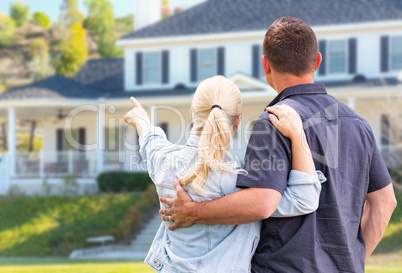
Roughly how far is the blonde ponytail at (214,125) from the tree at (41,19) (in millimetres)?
78997

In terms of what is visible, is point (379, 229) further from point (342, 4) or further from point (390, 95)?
point (342, 4)

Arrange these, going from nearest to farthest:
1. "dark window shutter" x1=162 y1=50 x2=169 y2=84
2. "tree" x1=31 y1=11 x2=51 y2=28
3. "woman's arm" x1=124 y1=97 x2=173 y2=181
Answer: "woman's arm" x1=124 y1=97 x2=173 y2=181
"dark window shutter" x1=162 y1=50 x2=169 y2=84
"tree" x1=31 y1=11 x2=51 y2=28

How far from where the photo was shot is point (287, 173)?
254 cm

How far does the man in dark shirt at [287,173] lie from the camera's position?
249 cm

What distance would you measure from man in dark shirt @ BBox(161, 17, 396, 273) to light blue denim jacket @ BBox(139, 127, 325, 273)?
6 cm

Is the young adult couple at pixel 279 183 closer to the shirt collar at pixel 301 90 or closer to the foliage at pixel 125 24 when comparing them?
the shirt collar at pixel 301 90

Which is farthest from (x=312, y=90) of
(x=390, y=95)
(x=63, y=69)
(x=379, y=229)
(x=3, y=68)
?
(x=3, y=68)

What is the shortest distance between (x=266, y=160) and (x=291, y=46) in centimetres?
55

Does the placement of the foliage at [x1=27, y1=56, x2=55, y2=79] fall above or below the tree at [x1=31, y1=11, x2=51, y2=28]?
below

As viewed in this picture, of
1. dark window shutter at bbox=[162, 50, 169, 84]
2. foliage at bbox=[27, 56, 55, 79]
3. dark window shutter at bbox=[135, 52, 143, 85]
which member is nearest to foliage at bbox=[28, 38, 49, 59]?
foliage at bbox=[27, 56, 55, 79]

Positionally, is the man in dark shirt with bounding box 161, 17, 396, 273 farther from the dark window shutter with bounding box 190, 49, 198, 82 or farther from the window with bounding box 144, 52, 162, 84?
the window with bounding box 144, 52, 162, 84

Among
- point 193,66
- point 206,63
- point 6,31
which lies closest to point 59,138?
point 193,66

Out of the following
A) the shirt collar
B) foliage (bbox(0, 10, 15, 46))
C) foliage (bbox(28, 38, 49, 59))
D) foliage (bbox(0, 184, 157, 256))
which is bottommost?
foliage (bbox(0, 184, 157, 256))

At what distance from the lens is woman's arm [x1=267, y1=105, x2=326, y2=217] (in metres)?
2.49
